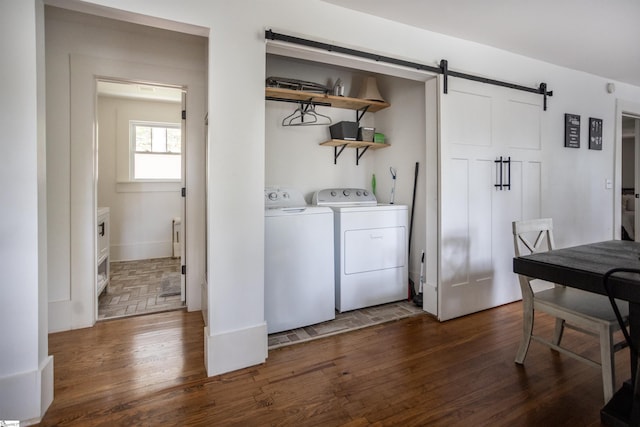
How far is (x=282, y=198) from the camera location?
281cm

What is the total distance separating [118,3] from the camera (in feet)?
5.21

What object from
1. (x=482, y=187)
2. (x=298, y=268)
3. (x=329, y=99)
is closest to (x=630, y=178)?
(x=482, y=187)

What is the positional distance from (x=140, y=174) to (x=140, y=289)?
2.30 m

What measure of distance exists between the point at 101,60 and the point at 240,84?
151cm

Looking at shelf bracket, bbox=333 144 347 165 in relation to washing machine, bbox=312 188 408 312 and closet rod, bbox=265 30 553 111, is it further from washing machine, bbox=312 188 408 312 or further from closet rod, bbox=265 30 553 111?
closet rod, bbox=265 30 553 111

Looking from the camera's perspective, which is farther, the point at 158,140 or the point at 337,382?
the point at 158,140

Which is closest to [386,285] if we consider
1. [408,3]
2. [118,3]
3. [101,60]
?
[408,3]

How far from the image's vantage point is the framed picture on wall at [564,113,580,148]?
3.32 metres

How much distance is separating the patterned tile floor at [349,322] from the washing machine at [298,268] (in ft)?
0.18

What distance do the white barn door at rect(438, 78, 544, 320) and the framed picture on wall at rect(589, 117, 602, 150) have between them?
37.2 inches

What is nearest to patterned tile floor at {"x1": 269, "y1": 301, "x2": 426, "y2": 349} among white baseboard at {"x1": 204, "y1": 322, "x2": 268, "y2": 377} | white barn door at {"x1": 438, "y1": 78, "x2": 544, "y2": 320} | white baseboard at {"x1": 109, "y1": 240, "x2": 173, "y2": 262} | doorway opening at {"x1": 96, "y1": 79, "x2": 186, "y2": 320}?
white baseboard at {"x1": 204, "y1": 322, "x2": 268, "y2": 377}

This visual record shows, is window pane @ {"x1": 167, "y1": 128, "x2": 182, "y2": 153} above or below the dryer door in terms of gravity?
above

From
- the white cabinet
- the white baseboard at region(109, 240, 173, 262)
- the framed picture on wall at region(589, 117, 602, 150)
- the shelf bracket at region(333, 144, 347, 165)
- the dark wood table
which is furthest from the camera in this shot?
the white baseboard at region(109, 240, 173, 262)

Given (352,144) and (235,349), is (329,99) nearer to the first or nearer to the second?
(352,144)
